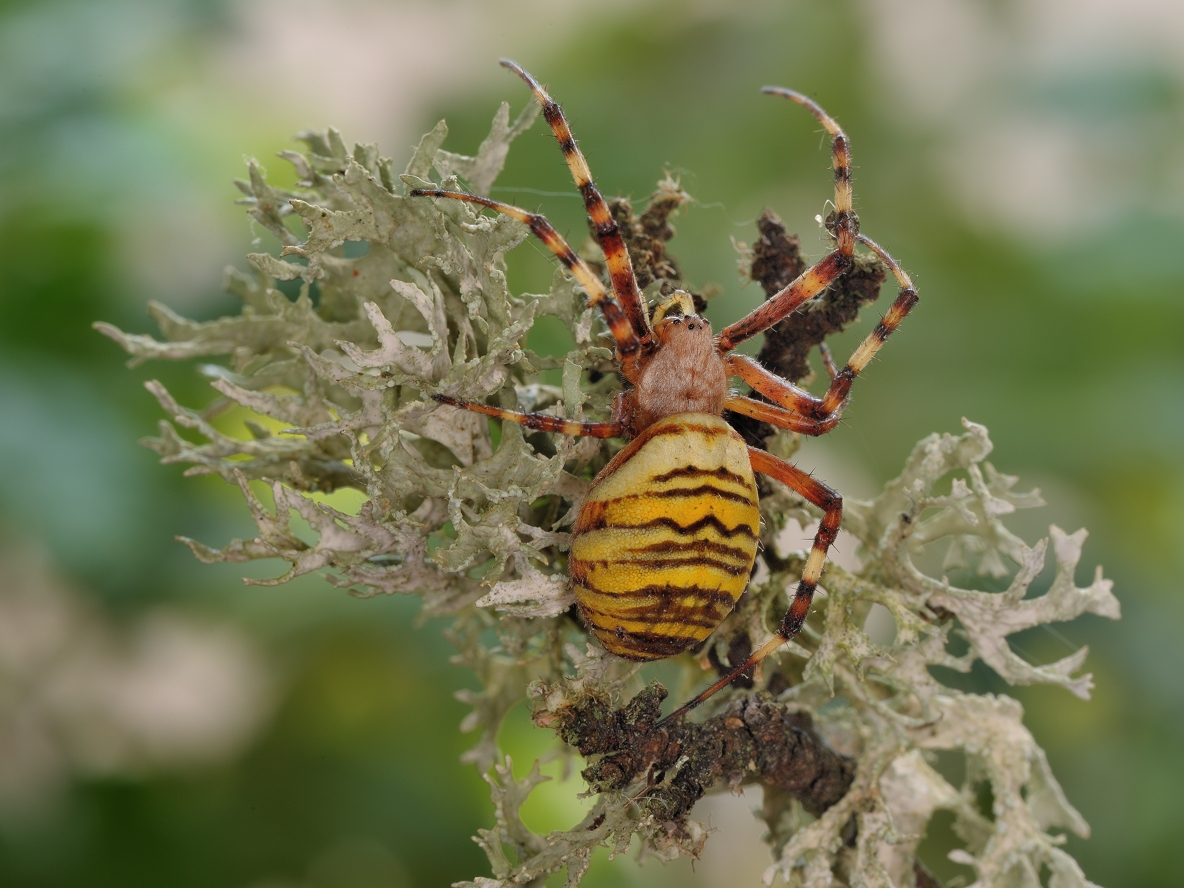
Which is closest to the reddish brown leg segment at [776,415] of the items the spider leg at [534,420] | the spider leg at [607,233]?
the spider leg at [607,233]

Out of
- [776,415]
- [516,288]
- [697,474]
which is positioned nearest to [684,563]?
[697,474]

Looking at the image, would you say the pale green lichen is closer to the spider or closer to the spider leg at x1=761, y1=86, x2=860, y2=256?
the spider

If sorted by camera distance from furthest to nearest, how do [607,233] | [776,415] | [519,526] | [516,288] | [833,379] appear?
[516,288] → [833,379] → [776,415] → [607,233] → [519,526]

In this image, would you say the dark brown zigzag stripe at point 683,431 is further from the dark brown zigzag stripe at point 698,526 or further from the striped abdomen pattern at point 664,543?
the dark brown zigzag stripe at point 698,526

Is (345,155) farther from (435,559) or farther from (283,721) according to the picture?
(283,721)

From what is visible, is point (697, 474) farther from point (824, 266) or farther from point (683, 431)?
point (824, 266)

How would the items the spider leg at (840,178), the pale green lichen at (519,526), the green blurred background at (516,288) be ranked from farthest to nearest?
the green blurred background at (516,288) < the spider leg at (840,178) < the pale green lichen at (519,526)

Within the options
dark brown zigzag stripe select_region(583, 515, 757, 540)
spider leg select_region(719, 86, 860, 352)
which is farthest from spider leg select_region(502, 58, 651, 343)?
dark brown zigzag stripe select_region(583, 515, 757, 540)
